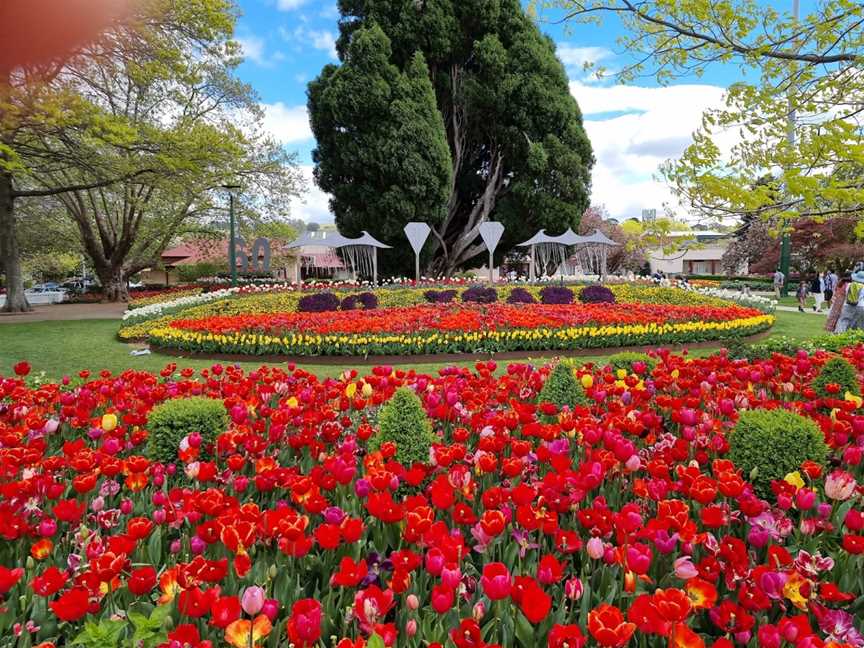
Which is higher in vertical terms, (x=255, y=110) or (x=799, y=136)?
(x=255, y=110)

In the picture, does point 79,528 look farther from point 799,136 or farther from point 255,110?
point 255,110

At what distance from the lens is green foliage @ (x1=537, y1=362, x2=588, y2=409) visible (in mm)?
3773

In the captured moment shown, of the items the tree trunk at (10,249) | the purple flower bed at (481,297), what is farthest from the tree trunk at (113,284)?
the purple flower bed at (481,297)

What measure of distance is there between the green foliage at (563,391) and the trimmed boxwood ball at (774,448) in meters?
1.07

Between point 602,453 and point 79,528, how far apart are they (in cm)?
217

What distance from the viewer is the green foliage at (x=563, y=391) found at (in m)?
3.77

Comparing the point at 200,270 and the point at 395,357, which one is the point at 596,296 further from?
the point at 200,270

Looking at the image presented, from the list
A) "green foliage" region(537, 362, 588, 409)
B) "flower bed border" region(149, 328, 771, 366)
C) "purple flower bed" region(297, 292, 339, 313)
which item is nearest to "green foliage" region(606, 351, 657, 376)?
"green foliage" region(537, 362, 588, 409)

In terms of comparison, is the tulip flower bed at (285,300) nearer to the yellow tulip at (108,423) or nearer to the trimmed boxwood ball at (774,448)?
the yellow tulip at (108,423)

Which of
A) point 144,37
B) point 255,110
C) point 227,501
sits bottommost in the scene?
point 227,501

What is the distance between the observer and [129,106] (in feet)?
81.2

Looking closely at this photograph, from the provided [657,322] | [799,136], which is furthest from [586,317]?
[799,136]

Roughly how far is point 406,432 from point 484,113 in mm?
26983

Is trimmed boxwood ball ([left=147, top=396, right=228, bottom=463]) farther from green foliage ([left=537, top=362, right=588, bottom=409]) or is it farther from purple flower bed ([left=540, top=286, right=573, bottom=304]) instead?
purple flower bed ([left=540, top=286, right=573, bottom=304])
